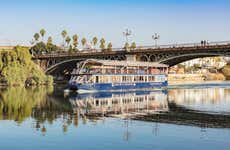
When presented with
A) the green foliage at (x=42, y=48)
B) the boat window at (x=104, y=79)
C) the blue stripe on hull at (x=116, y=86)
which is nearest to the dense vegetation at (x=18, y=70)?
the blue stripe on hull at (x=116, y=86)

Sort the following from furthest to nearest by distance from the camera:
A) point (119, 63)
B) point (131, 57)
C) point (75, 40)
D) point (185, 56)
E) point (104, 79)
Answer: point (75, 40)
point (131, 57)
point (185, 56)
point (119, 63)
point (104, 79)

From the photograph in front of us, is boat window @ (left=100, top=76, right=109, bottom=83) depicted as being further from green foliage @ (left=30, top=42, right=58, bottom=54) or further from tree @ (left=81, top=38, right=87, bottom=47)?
tree @ (left=81, top=38, right=87, bottom=47)

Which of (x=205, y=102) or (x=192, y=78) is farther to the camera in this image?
(x=192, y=78)

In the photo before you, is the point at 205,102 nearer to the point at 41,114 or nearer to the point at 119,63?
the point at 119,63

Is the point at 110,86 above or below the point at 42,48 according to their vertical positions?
below

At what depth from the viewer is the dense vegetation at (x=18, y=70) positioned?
306 ft

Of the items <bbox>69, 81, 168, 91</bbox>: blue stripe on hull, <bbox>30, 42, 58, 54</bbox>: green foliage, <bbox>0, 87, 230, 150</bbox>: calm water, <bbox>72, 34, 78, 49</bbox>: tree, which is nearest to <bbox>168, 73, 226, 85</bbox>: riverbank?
<bbox>72, 34, 78, 49</bbox>: tree

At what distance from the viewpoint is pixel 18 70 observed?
94000mm

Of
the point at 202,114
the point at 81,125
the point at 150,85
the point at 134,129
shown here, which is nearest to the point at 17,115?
the point at 81,125

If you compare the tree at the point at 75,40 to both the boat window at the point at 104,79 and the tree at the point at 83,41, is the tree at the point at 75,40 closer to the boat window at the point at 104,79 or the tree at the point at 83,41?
the tree at the point at 83,41

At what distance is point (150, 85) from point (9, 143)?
5672cm

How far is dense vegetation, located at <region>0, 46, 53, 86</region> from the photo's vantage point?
306 feet

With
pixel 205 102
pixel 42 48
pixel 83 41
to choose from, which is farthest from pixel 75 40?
pixel 205 102

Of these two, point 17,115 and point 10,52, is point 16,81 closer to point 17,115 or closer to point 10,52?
point 10,52
